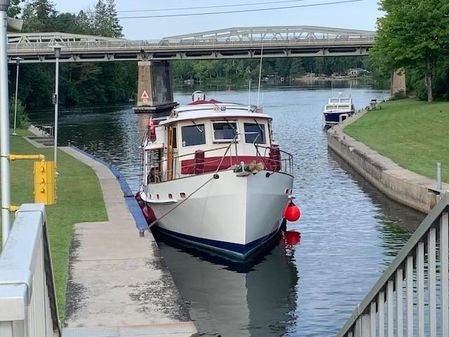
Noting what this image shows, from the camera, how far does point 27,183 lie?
24.3 m

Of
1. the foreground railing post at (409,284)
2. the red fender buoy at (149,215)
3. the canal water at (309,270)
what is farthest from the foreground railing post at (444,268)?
the red fender buoy at (149,215)

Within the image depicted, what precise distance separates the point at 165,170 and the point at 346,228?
5.29 m

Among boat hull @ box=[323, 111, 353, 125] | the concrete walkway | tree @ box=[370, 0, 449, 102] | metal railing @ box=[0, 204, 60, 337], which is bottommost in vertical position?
the concrete walkway

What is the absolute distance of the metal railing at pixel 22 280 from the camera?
2.59 metres

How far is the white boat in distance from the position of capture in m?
19.4

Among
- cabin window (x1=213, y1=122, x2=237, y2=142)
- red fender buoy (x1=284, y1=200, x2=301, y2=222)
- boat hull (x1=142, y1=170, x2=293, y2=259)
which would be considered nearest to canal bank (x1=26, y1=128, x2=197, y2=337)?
boat hull (x1=142, y1=170, x2=293, y2=259)

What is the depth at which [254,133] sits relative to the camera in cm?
2184

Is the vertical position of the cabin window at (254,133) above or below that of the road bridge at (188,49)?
below

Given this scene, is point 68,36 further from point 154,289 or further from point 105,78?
point 154,289

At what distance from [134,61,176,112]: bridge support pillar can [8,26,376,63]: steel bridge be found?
81.4 inches

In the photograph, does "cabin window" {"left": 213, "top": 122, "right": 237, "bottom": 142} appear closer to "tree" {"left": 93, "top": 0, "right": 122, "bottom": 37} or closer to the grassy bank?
the grassy bank

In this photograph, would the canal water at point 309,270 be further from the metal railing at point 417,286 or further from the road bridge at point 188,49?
the road bridge at point 188,49

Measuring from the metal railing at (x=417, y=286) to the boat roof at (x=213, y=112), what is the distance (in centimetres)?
1557

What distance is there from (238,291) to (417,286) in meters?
12.5
